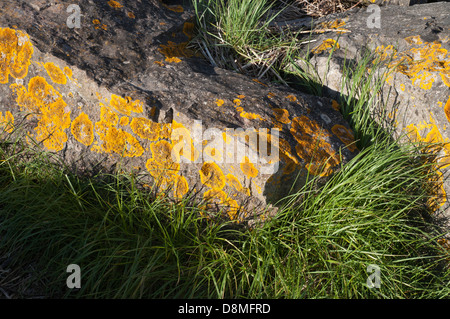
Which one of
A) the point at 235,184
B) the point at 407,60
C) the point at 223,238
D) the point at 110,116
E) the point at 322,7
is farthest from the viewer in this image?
the point at 322,7

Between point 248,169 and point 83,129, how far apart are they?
3.13ft

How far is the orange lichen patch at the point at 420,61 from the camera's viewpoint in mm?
2438

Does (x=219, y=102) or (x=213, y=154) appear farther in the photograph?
(x=219, y=102)

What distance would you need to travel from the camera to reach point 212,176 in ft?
6.82

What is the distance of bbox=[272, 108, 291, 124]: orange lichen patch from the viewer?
221 cm

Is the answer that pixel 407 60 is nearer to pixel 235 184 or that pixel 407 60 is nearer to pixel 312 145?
pixel 312 145

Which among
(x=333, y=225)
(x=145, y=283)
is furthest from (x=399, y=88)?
(x=145, y=283)

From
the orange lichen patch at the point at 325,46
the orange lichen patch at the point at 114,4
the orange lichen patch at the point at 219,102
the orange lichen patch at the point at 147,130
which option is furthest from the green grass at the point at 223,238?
the orange lichen patch at the point at 114,4

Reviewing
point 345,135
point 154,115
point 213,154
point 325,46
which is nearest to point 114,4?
point 154,115
